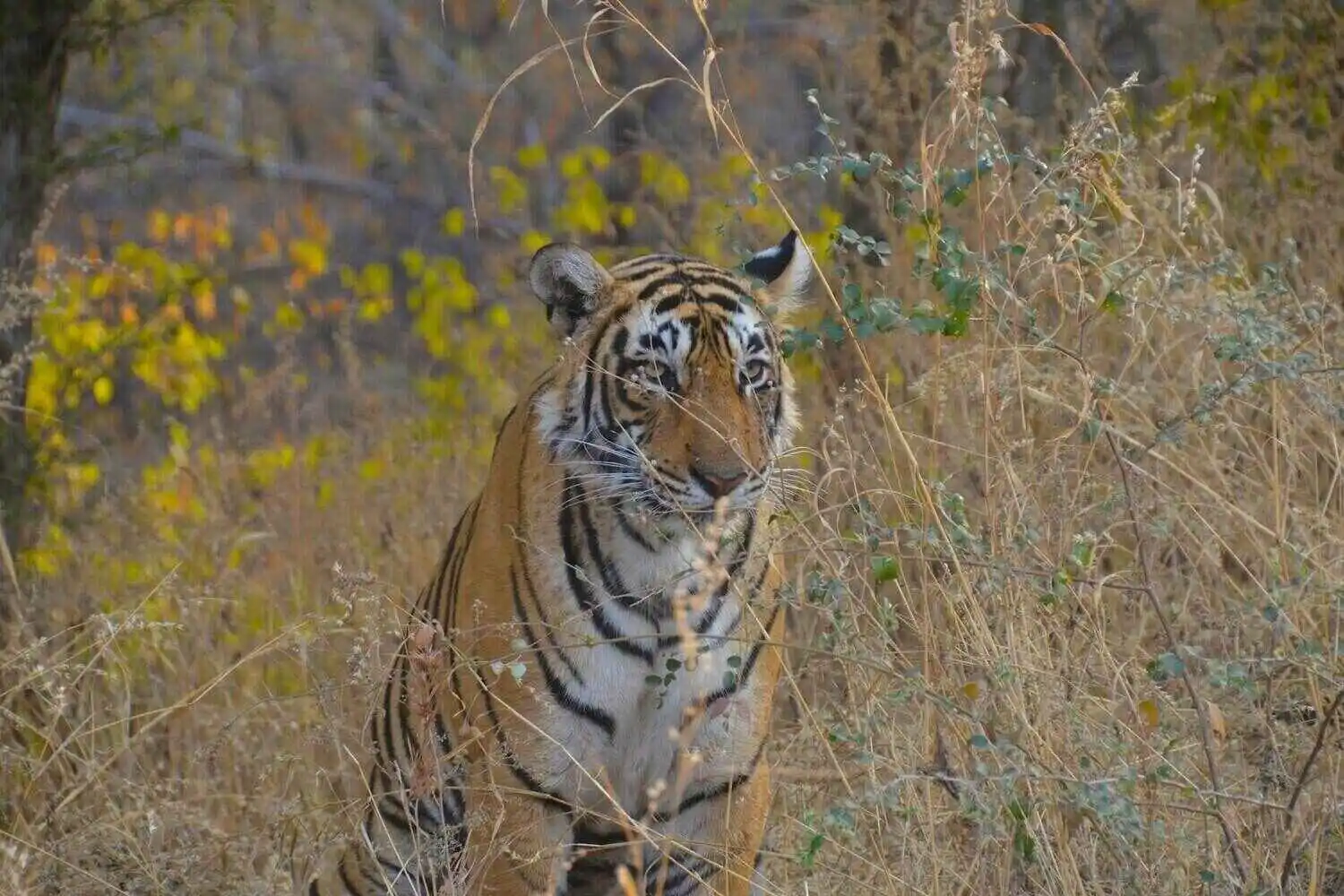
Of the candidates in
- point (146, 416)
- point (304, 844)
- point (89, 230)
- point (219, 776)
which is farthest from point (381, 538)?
point (89, 230)

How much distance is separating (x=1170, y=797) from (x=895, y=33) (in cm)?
376

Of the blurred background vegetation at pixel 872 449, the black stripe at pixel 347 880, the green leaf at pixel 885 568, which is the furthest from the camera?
the black stripe at pixel 347 880

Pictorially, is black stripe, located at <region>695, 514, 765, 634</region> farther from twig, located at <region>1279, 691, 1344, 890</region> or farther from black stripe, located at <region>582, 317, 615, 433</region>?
twig, located at <region>1279, 691, 1344, 890</region>

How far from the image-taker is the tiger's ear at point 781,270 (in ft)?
12.7

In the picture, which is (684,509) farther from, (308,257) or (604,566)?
(308,257)

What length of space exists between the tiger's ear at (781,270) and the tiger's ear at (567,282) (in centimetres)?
31

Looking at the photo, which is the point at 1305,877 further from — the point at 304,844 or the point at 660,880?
the point at 304,844

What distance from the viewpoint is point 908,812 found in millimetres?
2932

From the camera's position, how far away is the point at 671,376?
12.1ft

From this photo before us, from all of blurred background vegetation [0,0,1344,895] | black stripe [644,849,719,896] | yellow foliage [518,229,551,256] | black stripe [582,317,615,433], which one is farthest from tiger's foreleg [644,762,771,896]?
yellow foliage [518,229,551,256]

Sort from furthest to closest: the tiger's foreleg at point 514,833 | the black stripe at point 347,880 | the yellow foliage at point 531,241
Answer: the yellow foliage at point 531,241 → the black stripe at point 347,880 → the tiger's foreleg at point 514,833

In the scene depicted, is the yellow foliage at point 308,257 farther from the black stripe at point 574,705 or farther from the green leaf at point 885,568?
the green leaf at point 885,568

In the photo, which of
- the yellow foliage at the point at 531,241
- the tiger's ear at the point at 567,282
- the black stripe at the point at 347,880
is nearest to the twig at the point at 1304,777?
the tiger's ear at the point at 567,282

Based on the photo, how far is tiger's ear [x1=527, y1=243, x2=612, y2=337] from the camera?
3.79 meters
